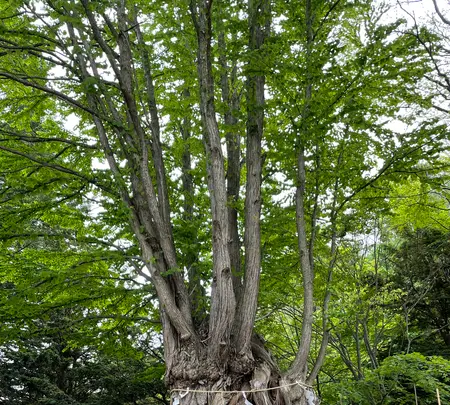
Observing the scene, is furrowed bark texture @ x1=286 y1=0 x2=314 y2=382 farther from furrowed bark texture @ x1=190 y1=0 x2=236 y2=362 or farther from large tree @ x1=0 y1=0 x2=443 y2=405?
furrowed bark texture @ x1=190 y1=0 x2=236 y2=362

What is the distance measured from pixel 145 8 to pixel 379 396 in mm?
5997

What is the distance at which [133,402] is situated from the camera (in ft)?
29.0

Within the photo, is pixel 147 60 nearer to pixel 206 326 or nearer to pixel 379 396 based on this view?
pixel 206 326

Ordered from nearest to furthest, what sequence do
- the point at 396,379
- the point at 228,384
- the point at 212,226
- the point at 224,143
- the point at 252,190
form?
the point at 228,384 < the point at 212,226 < the point at 252,190 < the point at 224,143 < the point at 396,379

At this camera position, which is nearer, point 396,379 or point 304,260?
point 304,260

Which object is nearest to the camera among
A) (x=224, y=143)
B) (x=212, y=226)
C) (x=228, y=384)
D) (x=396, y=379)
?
(x=228, y=384)

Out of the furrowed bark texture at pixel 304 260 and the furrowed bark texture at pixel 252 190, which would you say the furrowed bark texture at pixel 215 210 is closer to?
the furrowed bark texture at pixel 252 190

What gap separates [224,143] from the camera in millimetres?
4391

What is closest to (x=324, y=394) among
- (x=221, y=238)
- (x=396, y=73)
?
(x=221, y=238)

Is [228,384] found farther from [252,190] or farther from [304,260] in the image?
[252,190]

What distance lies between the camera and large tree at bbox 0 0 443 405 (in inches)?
131

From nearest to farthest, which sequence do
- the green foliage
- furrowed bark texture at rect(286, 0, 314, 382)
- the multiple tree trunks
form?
the multiple tree trunks, furrowed bark texture at rect(286, 0, 314, 382), the green foliage

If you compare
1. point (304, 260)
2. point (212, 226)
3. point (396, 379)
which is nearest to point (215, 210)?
point (212, 226)

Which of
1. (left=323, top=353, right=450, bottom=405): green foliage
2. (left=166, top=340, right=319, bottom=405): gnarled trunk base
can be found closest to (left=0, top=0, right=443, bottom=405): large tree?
(left=166, top=340, right=319, bottom=405): gnarled trunk base
